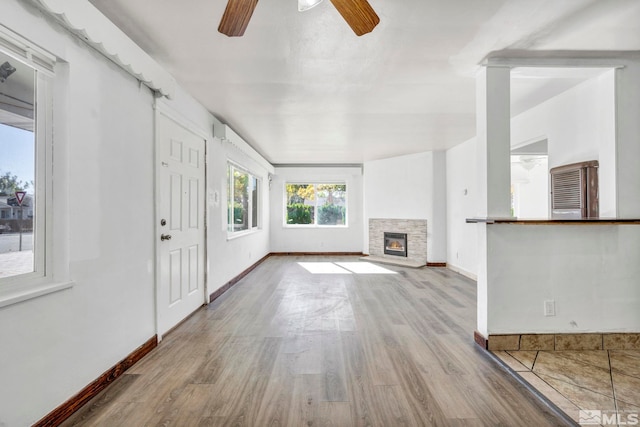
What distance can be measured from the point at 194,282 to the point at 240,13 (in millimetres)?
2959

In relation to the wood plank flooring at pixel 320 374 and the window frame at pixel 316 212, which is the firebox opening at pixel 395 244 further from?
the wood plank flooring at pixel 320 374

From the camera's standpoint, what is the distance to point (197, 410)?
6.08 ft

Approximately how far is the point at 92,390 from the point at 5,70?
185cm

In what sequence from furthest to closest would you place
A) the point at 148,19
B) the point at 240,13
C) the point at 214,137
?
1. the point at 214,137
2. the point at 148,19
3. the point at 240,13

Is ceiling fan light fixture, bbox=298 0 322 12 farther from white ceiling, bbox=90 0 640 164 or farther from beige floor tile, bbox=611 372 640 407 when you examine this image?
beige floor tile, bbox=611 372 640 407

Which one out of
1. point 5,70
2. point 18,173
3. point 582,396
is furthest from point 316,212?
point 5,70

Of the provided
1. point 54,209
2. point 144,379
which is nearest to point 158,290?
point 144,379

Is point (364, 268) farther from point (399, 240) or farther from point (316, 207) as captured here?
point (316, 207)

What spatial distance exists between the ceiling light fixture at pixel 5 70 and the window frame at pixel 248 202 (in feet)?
10.4

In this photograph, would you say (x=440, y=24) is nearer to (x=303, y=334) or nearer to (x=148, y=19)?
(x=148, y=19)

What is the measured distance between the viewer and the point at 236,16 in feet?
4.84

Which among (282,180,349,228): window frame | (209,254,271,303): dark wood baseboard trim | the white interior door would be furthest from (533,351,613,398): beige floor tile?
(282,180,349,228): window frame

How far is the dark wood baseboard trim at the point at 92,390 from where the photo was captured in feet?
5.57

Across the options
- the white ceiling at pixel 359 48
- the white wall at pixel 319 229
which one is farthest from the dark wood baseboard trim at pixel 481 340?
the white wall at pixel 319 229
